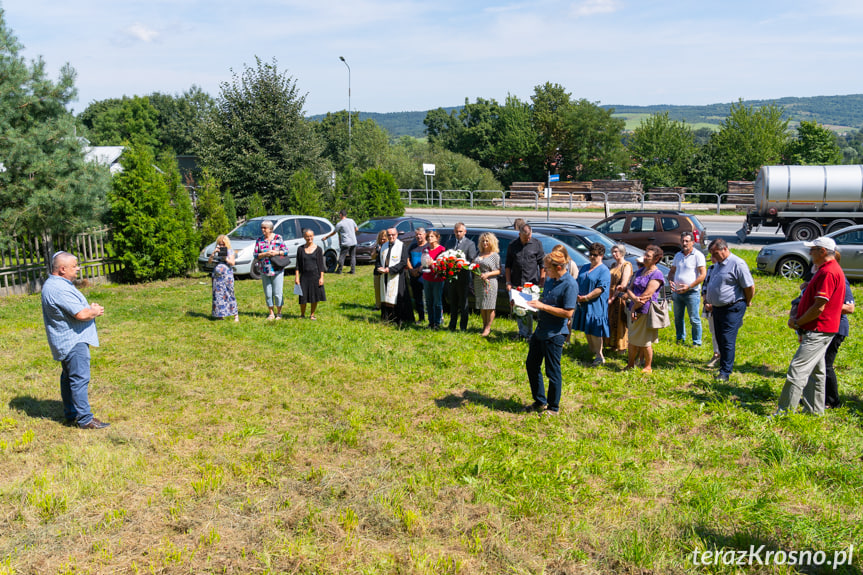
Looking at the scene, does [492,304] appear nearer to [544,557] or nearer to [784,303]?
[544,557]

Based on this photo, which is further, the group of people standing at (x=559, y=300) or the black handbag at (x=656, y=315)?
the black handbag at (x=656, y=315)

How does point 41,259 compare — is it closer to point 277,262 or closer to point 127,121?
point 277,262

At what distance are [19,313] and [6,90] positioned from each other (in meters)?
5.10

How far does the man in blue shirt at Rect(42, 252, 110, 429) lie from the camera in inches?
234

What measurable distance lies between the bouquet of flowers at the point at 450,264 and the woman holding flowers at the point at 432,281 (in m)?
0.15

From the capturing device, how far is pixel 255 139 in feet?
83.5

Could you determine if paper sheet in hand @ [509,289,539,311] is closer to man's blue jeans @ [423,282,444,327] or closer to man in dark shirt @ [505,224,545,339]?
man in dark shirt @ [505,224,545,339]

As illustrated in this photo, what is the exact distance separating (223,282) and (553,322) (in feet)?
22.8

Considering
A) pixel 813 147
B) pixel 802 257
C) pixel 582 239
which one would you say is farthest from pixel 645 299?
pixel 813 147

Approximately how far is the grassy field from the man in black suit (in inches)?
54.7

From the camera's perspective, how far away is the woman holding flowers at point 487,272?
965cm

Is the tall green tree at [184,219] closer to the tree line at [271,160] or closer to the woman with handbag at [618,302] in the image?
the tree line at [271,160]

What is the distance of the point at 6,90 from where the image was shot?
43.0 ft

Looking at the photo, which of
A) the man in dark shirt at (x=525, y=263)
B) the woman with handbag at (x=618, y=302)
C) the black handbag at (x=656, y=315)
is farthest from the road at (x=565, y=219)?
the black handbag at (x=656, y=315)
